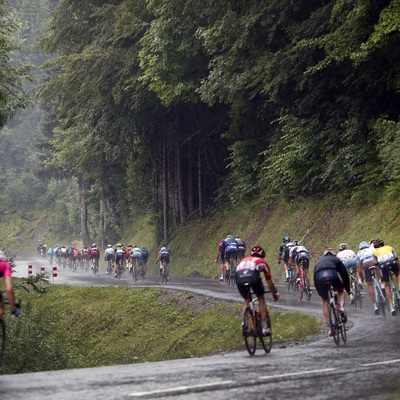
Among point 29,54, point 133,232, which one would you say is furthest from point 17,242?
point 133,232

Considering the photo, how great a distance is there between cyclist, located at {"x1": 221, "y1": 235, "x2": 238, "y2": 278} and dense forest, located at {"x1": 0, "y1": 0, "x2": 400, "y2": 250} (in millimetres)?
4389

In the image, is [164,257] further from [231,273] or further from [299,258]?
[299,258]

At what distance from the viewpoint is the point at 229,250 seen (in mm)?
31203

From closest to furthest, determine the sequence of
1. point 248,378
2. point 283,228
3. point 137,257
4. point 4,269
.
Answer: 1. point 248,378
2. point 4,269
3. point 283,228
4. point 137,257

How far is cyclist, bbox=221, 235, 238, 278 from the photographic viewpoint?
1225 inches

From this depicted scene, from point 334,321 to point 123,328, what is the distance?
14616mm

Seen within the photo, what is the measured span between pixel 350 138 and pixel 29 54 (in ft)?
350

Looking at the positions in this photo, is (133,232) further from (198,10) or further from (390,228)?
(390,228)

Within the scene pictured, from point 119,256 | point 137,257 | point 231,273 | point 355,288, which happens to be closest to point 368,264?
point 355,288

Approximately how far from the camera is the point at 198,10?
37156 millimetres

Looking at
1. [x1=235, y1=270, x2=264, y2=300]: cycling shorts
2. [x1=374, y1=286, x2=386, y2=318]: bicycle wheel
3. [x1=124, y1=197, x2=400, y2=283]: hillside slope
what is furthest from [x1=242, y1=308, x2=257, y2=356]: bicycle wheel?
[x1=124, y1=197, x2=400, y2=283]: hillside slope

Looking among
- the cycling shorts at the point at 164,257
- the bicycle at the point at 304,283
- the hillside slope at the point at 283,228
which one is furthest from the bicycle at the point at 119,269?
the bicycle at the point at 304,283

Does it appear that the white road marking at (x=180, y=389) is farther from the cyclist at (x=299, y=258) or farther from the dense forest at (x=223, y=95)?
the dense forest at (x=223, y=95)

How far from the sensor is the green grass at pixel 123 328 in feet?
70.8
